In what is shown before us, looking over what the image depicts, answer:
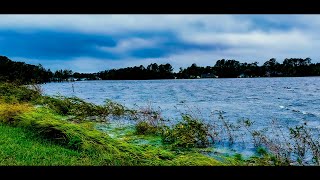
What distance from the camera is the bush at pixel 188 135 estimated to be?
920 cm

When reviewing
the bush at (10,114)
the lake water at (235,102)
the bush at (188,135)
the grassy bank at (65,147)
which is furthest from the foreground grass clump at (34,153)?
the lake water at (235,102)

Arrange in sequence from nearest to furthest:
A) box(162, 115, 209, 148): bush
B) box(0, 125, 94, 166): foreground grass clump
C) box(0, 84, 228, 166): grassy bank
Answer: box(0, 125, 94, 166): foreground grass clump < box(0, 84, 228, 166): grassy bank < box(162, 115, 209, 148): bush

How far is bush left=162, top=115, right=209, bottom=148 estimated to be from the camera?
362 inches

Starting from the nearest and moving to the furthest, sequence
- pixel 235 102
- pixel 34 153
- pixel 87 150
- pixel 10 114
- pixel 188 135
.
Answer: pixel 34 153 → pixel 87 150 → pixel 188 135 → pixel 10 114 → pixel 235 102

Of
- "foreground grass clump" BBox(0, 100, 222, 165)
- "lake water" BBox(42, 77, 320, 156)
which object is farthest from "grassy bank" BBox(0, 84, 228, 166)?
"lake water" BBox(42, 77, 320, 156)

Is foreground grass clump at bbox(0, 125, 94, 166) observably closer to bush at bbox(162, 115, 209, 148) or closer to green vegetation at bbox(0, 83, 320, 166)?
green vegetation at bbox(0, 83, 320, 166)

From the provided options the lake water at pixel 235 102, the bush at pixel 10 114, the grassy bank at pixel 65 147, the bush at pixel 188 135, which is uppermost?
the bush at pixel 10 114

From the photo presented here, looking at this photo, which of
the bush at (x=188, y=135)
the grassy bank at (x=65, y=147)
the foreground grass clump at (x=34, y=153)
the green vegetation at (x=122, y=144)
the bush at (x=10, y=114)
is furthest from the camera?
the bush at (x=10, y=114)

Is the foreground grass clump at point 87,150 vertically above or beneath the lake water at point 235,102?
above

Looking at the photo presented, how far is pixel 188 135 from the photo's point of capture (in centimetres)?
940

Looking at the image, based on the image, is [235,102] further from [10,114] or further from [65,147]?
[65,147]

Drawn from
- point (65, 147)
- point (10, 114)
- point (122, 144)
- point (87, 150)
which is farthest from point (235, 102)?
point (87, 150)

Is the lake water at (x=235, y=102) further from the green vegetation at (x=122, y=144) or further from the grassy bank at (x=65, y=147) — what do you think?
the grassy bank at (x=65, y=147)

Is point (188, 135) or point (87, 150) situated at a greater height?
point (87, 150)
